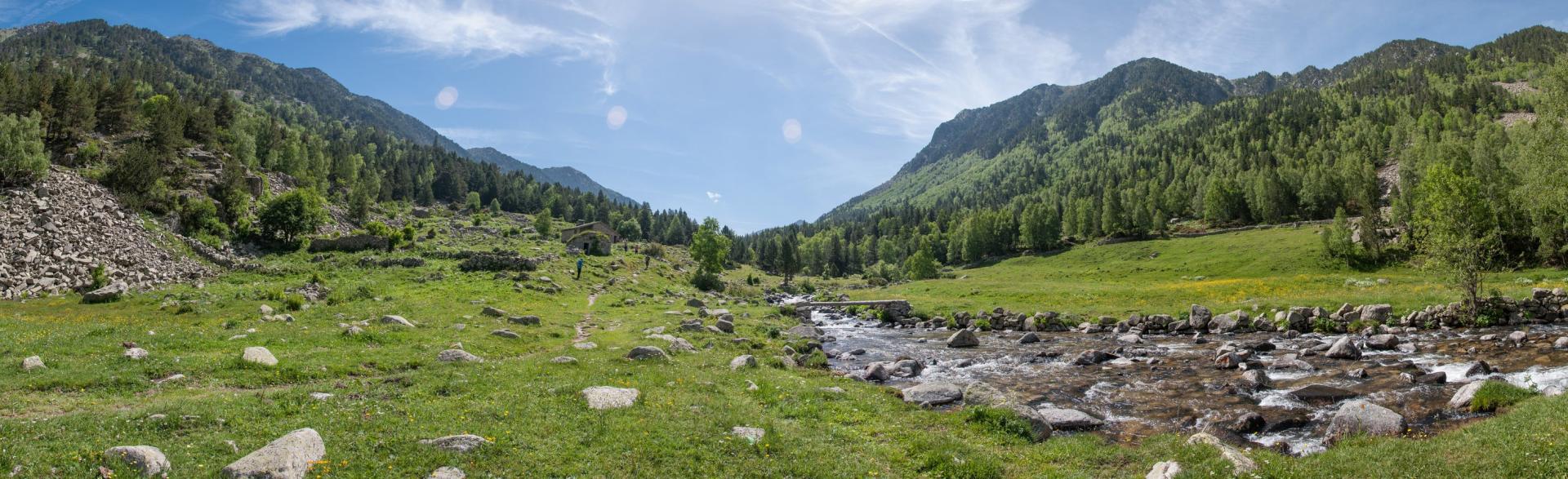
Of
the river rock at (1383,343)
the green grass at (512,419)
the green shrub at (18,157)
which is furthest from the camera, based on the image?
the green shrub at (18,157)

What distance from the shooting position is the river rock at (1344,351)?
26.0 meters

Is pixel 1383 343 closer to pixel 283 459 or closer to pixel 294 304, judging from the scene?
pixel 283 459

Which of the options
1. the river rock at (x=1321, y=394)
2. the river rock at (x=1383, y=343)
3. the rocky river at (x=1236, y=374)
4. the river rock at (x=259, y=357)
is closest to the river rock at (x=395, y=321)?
the river rock at (x=259, y=357)

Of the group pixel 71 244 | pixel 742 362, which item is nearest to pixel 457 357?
pixel 742 362

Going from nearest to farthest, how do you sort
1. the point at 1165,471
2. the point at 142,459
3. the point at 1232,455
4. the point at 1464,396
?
the point at 142,459
the point at 1165,471
the point at 1232,455
the point at 1464,396

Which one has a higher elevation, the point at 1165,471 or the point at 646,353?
the point at 646,353

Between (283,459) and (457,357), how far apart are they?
13193 mm

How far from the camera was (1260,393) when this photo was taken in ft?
66.6

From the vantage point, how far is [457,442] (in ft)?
38.8

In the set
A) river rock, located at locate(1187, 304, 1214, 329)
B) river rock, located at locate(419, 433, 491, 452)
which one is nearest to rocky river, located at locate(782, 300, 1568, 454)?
river rock, located at locate(1187, 304, 1214, 329)

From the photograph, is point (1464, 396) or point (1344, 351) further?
point (1344, 351)

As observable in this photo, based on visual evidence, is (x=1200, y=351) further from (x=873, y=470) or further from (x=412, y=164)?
(x=412, y=164)

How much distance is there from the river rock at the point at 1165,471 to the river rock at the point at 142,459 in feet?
56.9

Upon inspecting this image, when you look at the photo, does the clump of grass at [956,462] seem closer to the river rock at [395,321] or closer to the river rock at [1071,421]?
the river rock at [1071,421]
